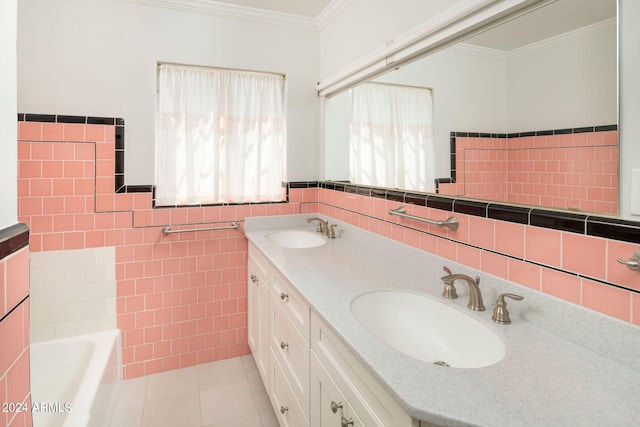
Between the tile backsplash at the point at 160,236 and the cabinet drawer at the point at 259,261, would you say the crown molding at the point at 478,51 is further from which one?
the cabinet drawer at the point at 259,261

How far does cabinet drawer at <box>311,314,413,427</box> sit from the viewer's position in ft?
2.65

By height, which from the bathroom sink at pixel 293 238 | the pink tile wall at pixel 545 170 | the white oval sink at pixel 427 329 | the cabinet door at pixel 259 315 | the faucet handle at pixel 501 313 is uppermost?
the pink tile wall at pixel 545 170

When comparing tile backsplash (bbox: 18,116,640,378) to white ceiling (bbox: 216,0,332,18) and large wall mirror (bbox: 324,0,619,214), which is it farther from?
white ceiling (bbox: 216,0,332,18)

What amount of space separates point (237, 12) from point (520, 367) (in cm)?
254

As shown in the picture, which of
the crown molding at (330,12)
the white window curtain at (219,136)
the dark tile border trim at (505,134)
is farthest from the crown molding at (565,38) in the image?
the white window curtain at (219,136)

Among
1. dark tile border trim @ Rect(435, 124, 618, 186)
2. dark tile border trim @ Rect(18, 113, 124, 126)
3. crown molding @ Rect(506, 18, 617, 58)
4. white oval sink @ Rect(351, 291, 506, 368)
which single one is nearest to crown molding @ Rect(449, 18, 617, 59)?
crown molding @ Rect(506, 18, 617, 58)

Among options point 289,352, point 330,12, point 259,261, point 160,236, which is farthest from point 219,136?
point 289,352

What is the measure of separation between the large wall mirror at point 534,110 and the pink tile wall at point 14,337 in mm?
1359

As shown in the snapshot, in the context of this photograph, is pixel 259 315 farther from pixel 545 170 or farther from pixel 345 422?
pixel 545 170

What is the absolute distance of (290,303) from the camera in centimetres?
154

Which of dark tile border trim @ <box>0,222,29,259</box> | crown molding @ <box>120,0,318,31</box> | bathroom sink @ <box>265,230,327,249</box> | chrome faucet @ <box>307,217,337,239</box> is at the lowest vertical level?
bathroom sink @ <box>265,230,327,249</box>

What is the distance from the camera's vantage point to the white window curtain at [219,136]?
2297 mm

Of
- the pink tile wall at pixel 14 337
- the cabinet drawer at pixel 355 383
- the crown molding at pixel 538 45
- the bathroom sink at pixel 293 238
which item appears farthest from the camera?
the bathroom sink at pixel 293 238

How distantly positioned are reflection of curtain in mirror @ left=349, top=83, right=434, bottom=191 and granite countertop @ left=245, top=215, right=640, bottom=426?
53 centimetres
